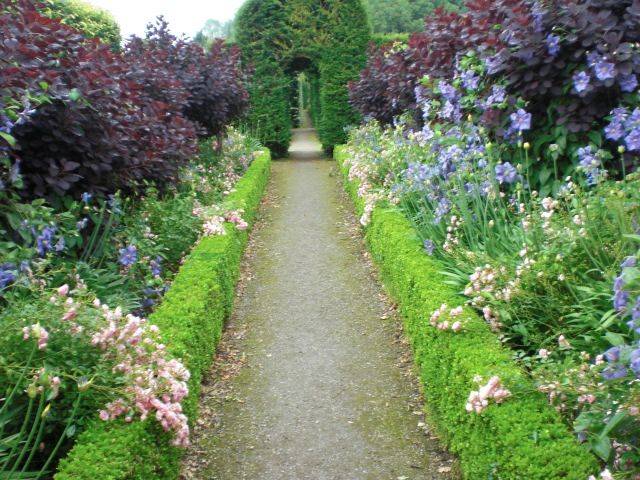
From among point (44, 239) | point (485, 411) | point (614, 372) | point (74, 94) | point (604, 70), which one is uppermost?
point (604, 70)

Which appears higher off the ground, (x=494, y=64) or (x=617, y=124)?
(x=494, y=64)

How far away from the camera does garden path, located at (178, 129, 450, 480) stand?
10.8ft

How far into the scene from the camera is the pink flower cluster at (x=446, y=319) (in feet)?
10.6

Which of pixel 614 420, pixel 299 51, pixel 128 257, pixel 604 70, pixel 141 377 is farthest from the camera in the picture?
pixel 299 51

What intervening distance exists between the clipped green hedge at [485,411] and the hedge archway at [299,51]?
11551mm

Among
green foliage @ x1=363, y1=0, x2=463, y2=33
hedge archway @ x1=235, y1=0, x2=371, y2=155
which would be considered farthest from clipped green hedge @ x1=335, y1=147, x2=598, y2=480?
green foliage @ x1=363, y1=0, x2=463, y2=33

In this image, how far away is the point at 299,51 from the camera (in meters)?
15.7

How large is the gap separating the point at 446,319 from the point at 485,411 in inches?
32.4

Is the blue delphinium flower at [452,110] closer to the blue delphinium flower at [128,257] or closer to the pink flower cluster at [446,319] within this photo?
the pink flower cluster at [446,319]

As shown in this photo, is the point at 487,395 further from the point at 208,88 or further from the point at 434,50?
the point at 208,88

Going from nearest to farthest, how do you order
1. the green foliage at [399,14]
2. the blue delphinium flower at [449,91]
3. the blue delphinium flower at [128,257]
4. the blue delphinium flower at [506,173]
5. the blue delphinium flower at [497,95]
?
the blue delphinium flower at [128,257]
the blue delphinium flower at [506,173]
the blue delphinium flower at [497,95]
the blue delphinium flower at [449,91]
the green foliage at [399,14]

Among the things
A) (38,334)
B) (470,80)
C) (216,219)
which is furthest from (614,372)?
(216,219)

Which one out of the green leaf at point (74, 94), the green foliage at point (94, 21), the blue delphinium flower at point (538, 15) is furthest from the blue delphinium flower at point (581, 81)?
the green foliage at point (94, 21)

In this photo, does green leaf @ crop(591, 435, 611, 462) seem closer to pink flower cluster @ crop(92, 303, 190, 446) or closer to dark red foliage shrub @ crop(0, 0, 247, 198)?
pink flower cluster @ crop(92, 303, 190, 446)
